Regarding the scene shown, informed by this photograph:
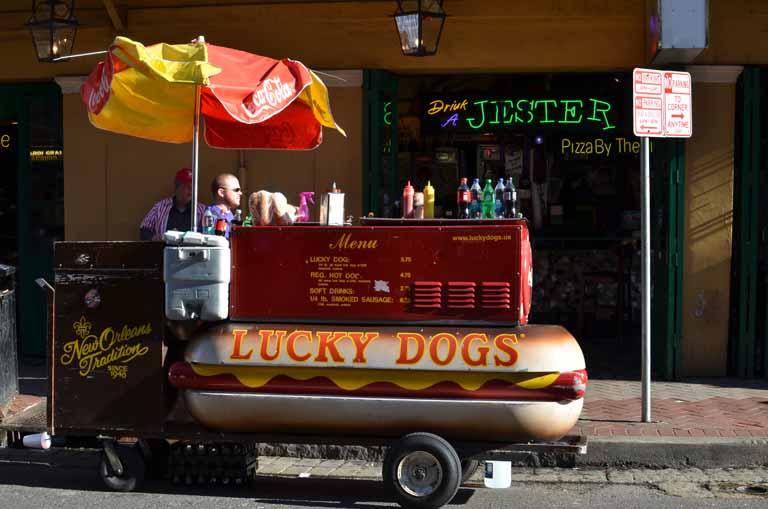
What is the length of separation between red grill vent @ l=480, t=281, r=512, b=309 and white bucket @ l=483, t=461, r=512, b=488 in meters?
0.90

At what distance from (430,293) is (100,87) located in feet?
8.15

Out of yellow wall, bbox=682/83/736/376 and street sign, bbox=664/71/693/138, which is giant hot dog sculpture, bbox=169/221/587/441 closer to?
street sign, bbox=664/71/693/138

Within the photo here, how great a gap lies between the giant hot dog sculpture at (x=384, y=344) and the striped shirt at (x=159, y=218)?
3.00 m

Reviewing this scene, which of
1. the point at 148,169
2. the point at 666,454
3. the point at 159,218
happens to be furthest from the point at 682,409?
the point at 148,169

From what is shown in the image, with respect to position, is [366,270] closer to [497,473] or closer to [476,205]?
[476,205]

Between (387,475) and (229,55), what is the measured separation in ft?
9.59

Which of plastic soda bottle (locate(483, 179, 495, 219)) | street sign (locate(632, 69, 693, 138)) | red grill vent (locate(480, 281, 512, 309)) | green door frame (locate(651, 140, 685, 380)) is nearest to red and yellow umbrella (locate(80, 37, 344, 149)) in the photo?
plastic soda bottle (locate(483, 179, 495, 219))

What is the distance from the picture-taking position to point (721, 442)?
7.64 meters

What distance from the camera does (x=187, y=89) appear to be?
7180 millimetres

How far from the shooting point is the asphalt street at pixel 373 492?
261 inches

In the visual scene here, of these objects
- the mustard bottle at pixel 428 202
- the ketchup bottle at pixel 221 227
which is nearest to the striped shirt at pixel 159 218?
the ketchup bottle at pixel 221 227

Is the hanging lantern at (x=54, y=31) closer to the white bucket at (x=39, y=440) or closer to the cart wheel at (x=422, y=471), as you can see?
the white bucket at (x=39, y=440)

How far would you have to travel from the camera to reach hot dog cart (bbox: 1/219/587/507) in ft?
20.8

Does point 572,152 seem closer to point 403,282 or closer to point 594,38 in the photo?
point 594,38
